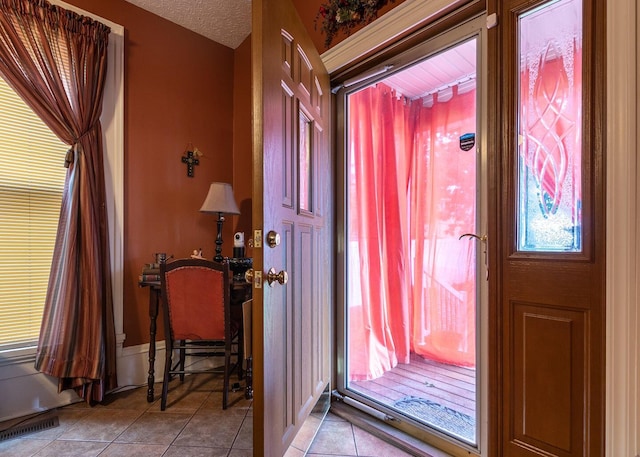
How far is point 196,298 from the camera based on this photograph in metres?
1.95

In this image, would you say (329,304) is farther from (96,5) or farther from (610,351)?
(96,5)

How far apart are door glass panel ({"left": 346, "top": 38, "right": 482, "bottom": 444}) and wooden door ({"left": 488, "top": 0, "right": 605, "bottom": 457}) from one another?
1.15 meters

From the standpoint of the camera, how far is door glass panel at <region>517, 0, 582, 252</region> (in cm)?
105

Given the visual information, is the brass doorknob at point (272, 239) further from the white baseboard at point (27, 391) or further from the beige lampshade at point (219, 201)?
the white baseboard at point (27, 391)

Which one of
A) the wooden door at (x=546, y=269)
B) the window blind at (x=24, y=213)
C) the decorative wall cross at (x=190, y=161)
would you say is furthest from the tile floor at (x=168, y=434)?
the decorative wall cross at (x=190, y=161)

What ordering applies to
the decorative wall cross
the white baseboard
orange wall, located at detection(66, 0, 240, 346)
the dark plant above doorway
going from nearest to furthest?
the dark plant above doorway → the white baseboard → orange wall, located at detection(66, 0, 240, 346) → the decorative wall cross

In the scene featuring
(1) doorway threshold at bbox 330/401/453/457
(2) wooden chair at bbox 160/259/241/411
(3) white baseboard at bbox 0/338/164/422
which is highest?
(2) wooden chair at bbox 160/259/241/411

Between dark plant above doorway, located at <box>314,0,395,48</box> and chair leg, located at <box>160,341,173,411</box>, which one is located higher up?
dark plant above doorway, located at <box>314,0,395,48</box>

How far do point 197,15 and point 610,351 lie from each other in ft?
10.2

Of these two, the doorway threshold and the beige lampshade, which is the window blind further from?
the doorway threshold

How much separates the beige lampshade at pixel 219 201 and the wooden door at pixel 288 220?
89 centimetres

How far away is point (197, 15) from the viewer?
2467 mm

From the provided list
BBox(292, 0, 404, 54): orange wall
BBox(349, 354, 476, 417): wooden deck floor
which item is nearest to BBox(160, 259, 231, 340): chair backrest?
BBox(349, 354, 476, 417): wooden deck floor

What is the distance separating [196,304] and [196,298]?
39mm
